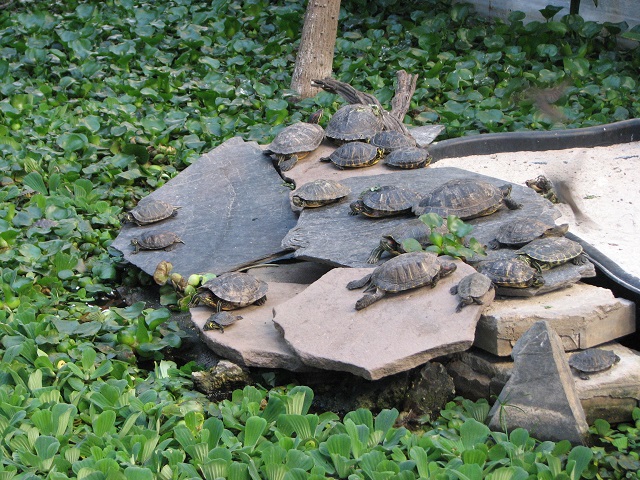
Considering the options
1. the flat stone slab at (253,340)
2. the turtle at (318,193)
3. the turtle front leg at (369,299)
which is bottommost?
the flat stone slab at (253,340)

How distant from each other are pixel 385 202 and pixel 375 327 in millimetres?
1393

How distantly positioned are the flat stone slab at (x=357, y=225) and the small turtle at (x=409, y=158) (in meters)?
0.30

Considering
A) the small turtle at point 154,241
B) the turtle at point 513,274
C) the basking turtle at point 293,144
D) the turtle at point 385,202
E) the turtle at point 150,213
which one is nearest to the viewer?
the turtle at point 513,274

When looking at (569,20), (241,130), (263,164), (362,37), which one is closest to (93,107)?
(241,130)

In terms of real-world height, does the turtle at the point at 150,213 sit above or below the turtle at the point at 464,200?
below

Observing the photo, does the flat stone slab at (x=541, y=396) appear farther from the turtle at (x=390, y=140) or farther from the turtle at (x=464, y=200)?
the turtle at (x=390, y=140)

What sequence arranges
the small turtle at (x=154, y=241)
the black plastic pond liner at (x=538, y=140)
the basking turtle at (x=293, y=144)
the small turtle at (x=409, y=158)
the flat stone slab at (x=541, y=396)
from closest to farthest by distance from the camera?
the flat stone slab at (x=541, y=396), the small turtle at (x=154, y=241), the small turtle at (x=409, y=158), the basking turtle at (x=293, y=144), the black plastic pond liner at (x=538, y=140)

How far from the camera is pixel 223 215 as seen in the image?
22.0ft

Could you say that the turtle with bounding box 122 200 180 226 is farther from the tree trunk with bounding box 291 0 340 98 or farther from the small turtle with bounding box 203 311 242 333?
the tree trunk with bounding box 291 0 340 98

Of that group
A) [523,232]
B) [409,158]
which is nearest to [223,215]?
[409,158]

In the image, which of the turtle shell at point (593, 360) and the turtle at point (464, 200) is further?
the turtle at point (464, 200)

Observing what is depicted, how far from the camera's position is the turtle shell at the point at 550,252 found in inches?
195

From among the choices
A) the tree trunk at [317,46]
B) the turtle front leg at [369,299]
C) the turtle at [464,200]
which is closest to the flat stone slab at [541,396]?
the turtle front leg at [369,299]

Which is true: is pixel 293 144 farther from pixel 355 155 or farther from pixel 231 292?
pixel 231 292
